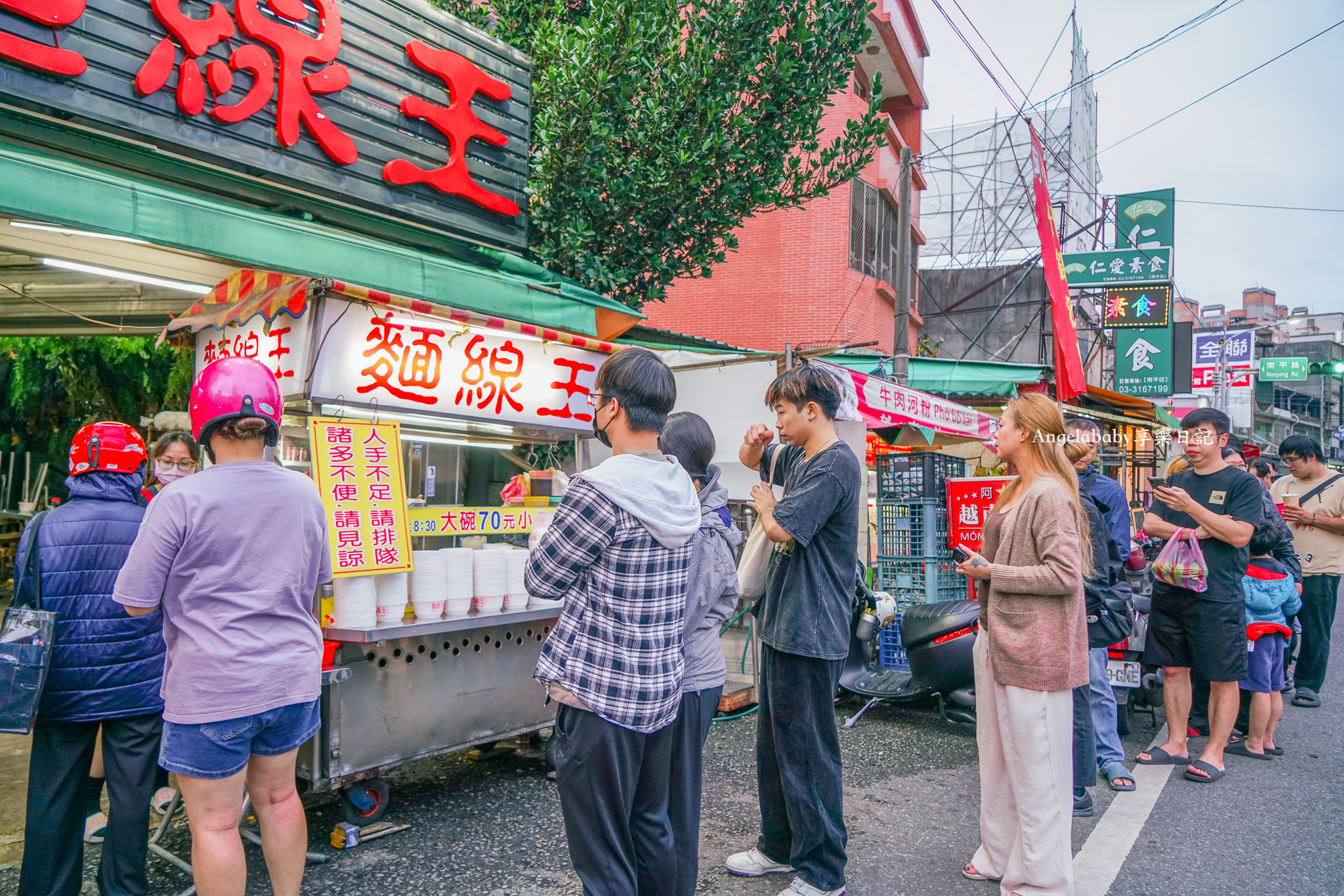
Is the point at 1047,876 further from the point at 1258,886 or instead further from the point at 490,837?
the point at 490,837

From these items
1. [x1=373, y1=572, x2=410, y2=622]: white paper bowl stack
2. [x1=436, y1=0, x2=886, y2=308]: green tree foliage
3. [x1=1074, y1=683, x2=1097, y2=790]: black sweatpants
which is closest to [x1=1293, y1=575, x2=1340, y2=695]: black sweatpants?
[x1=1074, y1=683, x2=1097, y2=790]: black sweatpants

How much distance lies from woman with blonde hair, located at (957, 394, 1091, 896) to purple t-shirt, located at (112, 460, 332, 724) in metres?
2.53

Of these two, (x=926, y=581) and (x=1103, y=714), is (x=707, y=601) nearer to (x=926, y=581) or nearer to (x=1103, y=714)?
(x=1103, y=714)

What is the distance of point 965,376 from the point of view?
1073 centimetres

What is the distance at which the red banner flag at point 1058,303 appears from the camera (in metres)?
9.88

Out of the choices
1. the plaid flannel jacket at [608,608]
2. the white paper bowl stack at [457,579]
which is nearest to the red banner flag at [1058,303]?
the white paper bowl stack at [457,579]

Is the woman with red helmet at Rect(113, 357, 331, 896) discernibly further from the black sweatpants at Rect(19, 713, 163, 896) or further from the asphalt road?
the asphalt road

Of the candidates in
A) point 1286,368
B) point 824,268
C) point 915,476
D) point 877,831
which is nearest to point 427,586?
point 877,831

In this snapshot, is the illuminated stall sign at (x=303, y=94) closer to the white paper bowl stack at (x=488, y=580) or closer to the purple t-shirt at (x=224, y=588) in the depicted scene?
the white paper bowl stack at (x=488, y=580)

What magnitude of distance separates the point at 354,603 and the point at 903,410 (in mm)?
4646

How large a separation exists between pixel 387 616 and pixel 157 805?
1.66 m

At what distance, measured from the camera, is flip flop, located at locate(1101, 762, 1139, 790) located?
14.5ft

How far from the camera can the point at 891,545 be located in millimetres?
6383

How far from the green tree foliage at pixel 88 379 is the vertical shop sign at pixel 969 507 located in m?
6.96
